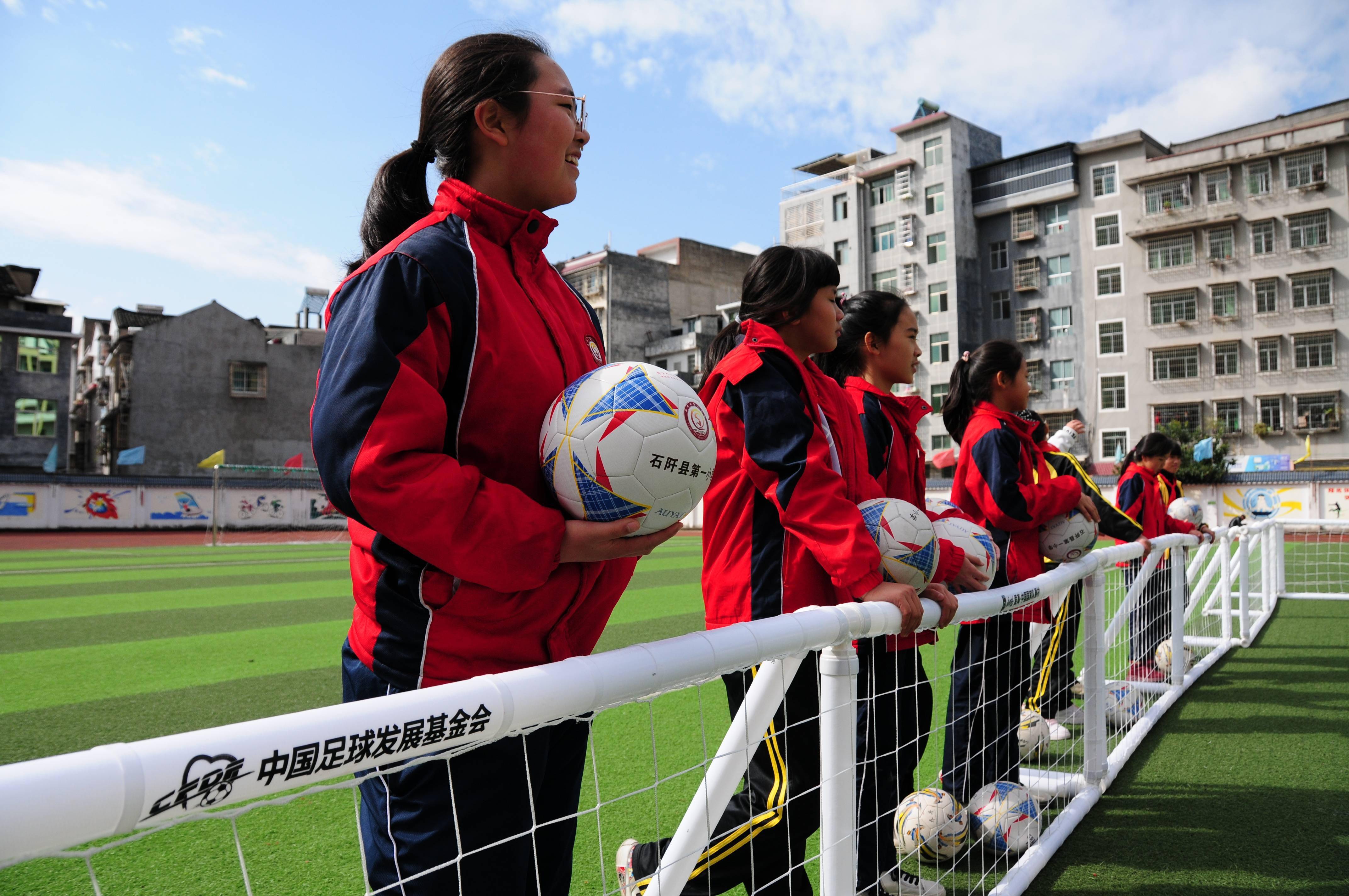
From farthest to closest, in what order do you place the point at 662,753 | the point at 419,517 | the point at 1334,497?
the point at 1334,497 < the point at 662,753 < the point at 419,517

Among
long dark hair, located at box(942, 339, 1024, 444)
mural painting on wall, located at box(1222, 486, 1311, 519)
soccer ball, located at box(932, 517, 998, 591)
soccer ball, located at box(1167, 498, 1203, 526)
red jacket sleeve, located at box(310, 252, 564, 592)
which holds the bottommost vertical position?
mural painting on wall, located at box(1222, 486, 1311, 519)

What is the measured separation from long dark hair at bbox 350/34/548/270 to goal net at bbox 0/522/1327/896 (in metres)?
0.86

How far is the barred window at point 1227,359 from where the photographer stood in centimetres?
3694

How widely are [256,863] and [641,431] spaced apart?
8.62 ft

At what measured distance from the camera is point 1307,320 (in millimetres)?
35688

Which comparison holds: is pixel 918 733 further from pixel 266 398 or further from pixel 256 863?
pixel 266 398

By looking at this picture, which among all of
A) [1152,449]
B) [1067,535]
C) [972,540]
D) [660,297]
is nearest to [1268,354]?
[660,297]

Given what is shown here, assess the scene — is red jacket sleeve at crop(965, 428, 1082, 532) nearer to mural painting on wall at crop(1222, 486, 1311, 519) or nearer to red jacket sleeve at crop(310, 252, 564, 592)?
red jacket sleeve at crop(310, 252, 564, 592)

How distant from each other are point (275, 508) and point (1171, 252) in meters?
38.5

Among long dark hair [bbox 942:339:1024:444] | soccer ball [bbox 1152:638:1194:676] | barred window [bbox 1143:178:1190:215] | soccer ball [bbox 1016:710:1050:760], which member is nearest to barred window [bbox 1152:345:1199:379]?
barred window [bbox 1143:178:1190:215]

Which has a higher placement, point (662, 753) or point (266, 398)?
point (266, 398)

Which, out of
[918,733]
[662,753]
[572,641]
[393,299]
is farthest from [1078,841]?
[393,299]

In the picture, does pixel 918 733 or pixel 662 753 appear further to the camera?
pixel 662 753

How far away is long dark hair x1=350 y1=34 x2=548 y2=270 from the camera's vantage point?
1.57 metres
